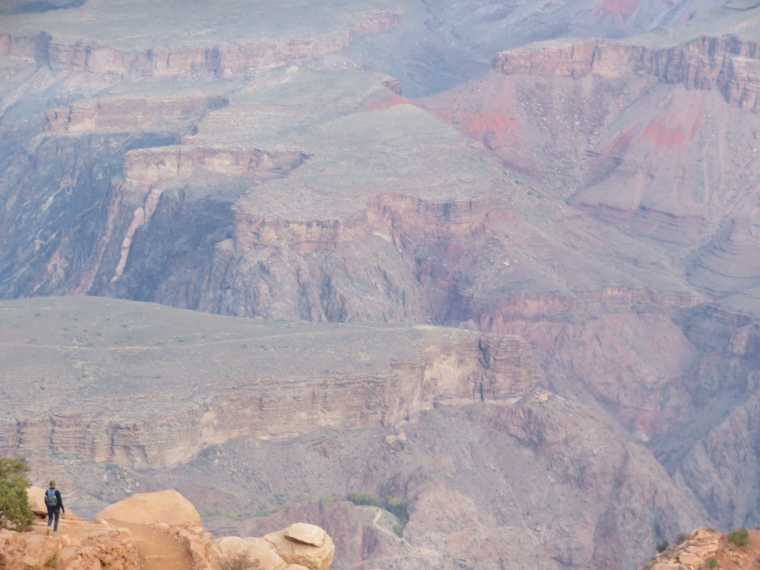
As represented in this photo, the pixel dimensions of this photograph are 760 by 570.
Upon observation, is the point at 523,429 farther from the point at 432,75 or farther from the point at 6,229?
the point at 432,75

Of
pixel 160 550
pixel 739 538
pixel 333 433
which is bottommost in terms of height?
pixel 333 433

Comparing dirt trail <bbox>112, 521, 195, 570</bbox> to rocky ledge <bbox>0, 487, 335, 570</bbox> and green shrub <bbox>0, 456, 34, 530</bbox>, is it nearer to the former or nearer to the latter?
rocky ledge <bbox>0, 487, 335, 570</bbox>

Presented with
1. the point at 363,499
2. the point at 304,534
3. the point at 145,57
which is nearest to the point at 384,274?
Result: the point at 363,499

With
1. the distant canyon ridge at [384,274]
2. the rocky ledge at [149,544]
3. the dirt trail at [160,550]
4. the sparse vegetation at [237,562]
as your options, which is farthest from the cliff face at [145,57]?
the dirt trail at [160,550]

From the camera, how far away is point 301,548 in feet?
118

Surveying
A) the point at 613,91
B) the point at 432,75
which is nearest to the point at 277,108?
the point at 613,91

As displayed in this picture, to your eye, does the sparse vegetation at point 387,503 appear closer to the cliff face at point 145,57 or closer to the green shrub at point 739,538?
the green shrub at point 739,538

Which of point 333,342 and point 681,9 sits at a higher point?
point 333,342

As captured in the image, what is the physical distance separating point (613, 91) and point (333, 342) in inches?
2295

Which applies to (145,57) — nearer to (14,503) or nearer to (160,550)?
(160,550)

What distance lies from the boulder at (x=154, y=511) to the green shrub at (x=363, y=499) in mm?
30482

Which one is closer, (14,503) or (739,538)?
(14,503)

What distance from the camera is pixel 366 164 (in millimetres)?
104188

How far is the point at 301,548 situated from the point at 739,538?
376 inches
